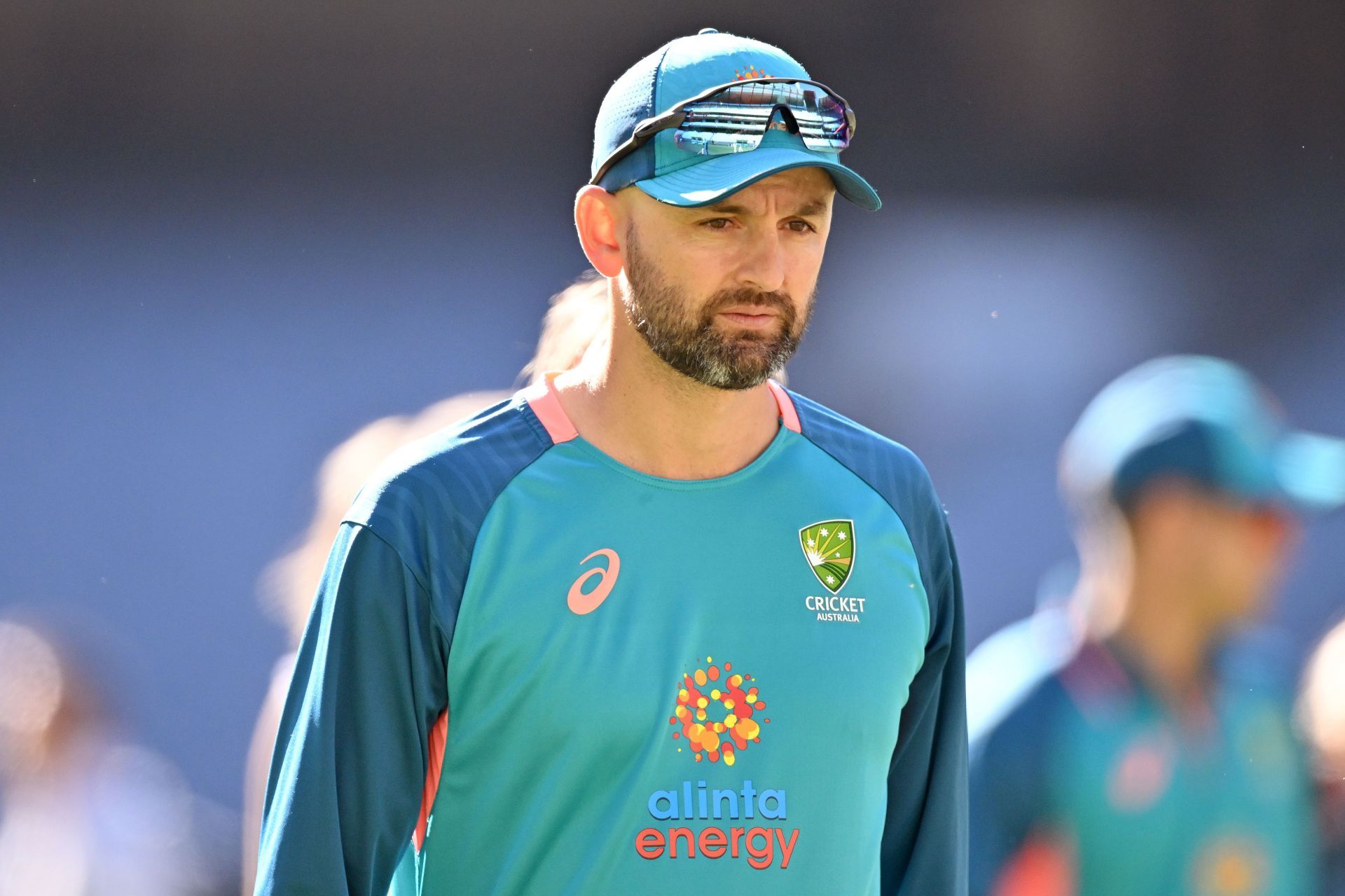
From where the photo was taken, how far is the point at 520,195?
3.68 meters

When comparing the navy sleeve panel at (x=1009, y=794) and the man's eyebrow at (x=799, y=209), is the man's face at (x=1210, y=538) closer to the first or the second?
the navy sleeve panel at (x=1009, y=794)

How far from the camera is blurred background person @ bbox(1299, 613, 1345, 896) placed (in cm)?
239

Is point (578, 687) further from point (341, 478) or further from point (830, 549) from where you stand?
point (341, 478)

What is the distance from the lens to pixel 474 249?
3.69 meters

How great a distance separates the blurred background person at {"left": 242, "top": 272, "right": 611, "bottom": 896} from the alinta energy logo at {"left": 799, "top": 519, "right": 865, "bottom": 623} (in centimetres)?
62

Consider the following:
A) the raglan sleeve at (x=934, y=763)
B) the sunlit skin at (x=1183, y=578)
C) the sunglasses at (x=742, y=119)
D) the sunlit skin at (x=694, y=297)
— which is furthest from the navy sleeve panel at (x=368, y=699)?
the sunlit skin at (x=1183, y=578)

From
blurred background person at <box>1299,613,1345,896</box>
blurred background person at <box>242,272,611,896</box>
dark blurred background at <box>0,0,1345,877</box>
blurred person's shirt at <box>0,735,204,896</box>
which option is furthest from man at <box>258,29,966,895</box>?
dark blurred background at <box>0,0,1345,877</box>

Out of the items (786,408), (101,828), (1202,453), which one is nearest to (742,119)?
(786,408)

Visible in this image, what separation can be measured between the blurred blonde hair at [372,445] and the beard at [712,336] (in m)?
0.52

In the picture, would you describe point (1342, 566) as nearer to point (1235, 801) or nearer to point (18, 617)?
point (1235, 801)

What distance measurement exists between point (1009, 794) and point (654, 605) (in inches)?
33.9

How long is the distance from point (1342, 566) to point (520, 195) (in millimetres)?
2163

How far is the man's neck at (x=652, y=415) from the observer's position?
1.72 meters

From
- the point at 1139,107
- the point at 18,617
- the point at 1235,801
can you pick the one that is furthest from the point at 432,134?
the point at 1235,801
